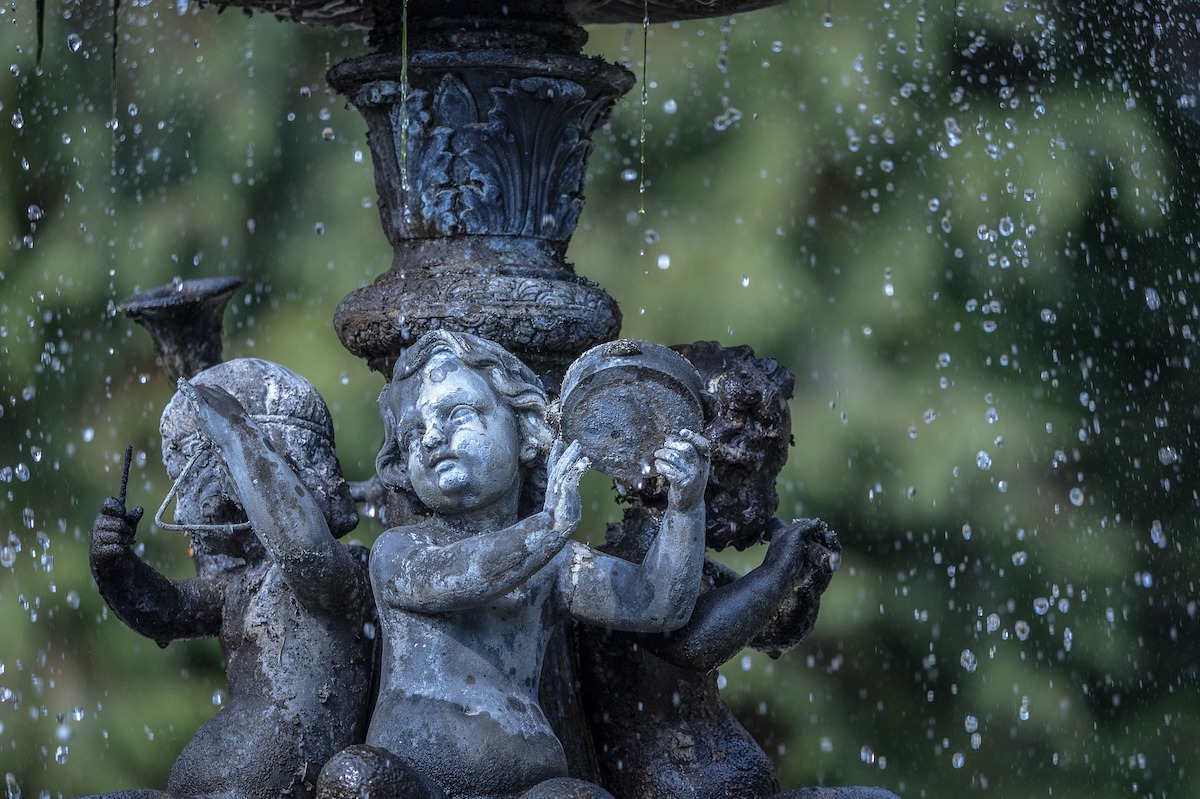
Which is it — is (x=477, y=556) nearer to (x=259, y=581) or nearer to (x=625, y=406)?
(x=625, y=406)

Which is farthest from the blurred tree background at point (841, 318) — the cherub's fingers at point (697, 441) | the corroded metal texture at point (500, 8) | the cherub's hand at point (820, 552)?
the cherub's fingers at point (697, 441)

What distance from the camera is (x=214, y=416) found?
3.45 m

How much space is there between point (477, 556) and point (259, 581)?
56cm

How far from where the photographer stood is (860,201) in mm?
6969

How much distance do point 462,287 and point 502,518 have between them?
48cm

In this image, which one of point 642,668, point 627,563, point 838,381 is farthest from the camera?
point 838,381

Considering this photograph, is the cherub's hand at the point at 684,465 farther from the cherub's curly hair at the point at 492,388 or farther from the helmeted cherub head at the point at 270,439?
the helmeted cherub head at the point at 270,439

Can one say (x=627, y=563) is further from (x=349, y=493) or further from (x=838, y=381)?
(x=838, y=381)

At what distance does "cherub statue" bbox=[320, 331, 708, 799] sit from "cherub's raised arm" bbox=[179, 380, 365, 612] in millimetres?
106

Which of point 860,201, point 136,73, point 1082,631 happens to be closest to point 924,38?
point 860,201

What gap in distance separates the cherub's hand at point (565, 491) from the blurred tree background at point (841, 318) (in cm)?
348

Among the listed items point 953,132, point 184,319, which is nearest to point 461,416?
point 184,319

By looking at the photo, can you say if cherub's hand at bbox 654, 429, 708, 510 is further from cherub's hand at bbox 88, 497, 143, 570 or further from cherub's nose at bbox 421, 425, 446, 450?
cherub's hand at bbox 88, 497, 143, 570

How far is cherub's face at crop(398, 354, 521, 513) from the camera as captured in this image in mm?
3459
